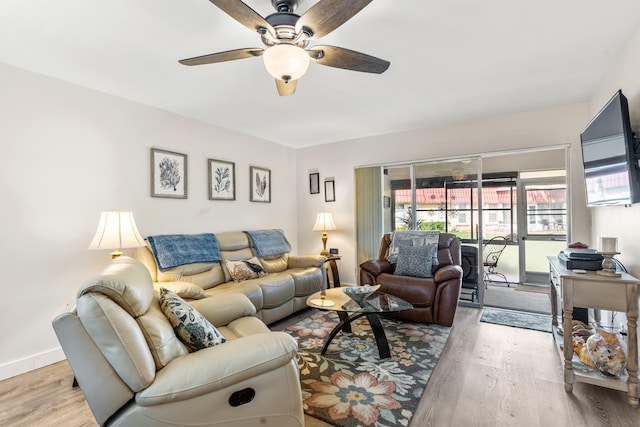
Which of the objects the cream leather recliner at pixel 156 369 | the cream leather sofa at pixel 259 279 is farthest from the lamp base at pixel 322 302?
the cream leather recliner at pixel 156 369

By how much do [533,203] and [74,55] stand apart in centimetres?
646

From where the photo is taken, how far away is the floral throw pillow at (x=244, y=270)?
3.43 meters

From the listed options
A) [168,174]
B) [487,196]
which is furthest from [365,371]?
[487,196]

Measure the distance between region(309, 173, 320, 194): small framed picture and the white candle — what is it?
374cm

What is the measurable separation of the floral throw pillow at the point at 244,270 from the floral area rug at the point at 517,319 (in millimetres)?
2621

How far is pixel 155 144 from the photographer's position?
333 cm

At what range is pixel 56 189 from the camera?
2607 mm

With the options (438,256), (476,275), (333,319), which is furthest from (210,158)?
(476,275)

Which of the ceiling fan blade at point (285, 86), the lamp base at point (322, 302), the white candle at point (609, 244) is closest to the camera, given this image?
the white candle at point (609, 244)

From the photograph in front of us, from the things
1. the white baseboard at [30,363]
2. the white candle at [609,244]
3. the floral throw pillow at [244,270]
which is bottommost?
the white baseboard at [30,363]

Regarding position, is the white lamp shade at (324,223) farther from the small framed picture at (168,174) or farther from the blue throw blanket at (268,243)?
the small framed picture at (168,174)

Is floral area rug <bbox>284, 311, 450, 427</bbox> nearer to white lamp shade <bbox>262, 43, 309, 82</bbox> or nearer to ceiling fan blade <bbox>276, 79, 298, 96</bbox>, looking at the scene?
white lamp shade <bbox>262, 43, 309, 82</bbox>

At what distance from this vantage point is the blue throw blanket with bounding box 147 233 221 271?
3.03 metres

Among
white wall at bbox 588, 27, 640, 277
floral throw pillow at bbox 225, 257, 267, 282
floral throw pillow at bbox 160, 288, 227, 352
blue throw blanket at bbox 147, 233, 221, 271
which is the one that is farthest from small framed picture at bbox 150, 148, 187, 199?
white wall at bbox 588, 27, 640, 277
